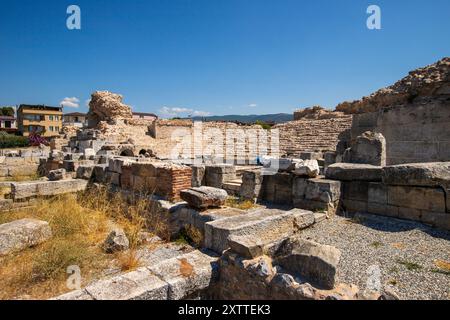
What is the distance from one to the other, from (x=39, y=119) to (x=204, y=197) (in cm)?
6393

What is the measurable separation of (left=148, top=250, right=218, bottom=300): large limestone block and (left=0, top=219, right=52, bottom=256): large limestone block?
2.64m

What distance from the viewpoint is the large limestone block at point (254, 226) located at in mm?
3836

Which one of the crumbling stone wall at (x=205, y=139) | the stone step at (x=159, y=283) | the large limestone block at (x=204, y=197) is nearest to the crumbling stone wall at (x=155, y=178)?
the large limestone block at (x=204, y=197)

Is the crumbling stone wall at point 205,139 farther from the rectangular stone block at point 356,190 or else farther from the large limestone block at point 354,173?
the rectangular stone block at point 356,190

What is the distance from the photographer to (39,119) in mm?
56094

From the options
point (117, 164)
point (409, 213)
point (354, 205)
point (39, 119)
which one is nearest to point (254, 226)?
point (354, 205)

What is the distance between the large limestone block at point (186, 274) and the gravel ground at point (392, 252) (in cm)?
147

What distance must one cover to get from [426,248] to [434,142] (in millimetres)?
6844

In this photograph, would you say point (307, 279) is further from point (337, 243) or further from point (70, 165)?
point (70, 165)

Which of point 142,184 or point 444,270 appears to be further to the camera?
point 142,184

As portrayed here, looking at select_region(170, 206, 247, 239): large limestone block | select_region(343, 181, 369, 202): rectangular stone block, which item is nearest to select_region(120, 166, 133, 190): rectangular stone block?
select_region(170, 206, 247, 239): large limestone block

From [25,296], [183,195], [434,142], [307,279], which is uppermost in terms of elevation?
[434,142]

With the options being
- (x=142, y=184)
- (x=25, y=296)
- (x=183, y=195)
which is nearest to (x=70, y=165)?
(x=142, y=184)

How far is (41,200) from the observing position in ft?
23.8
